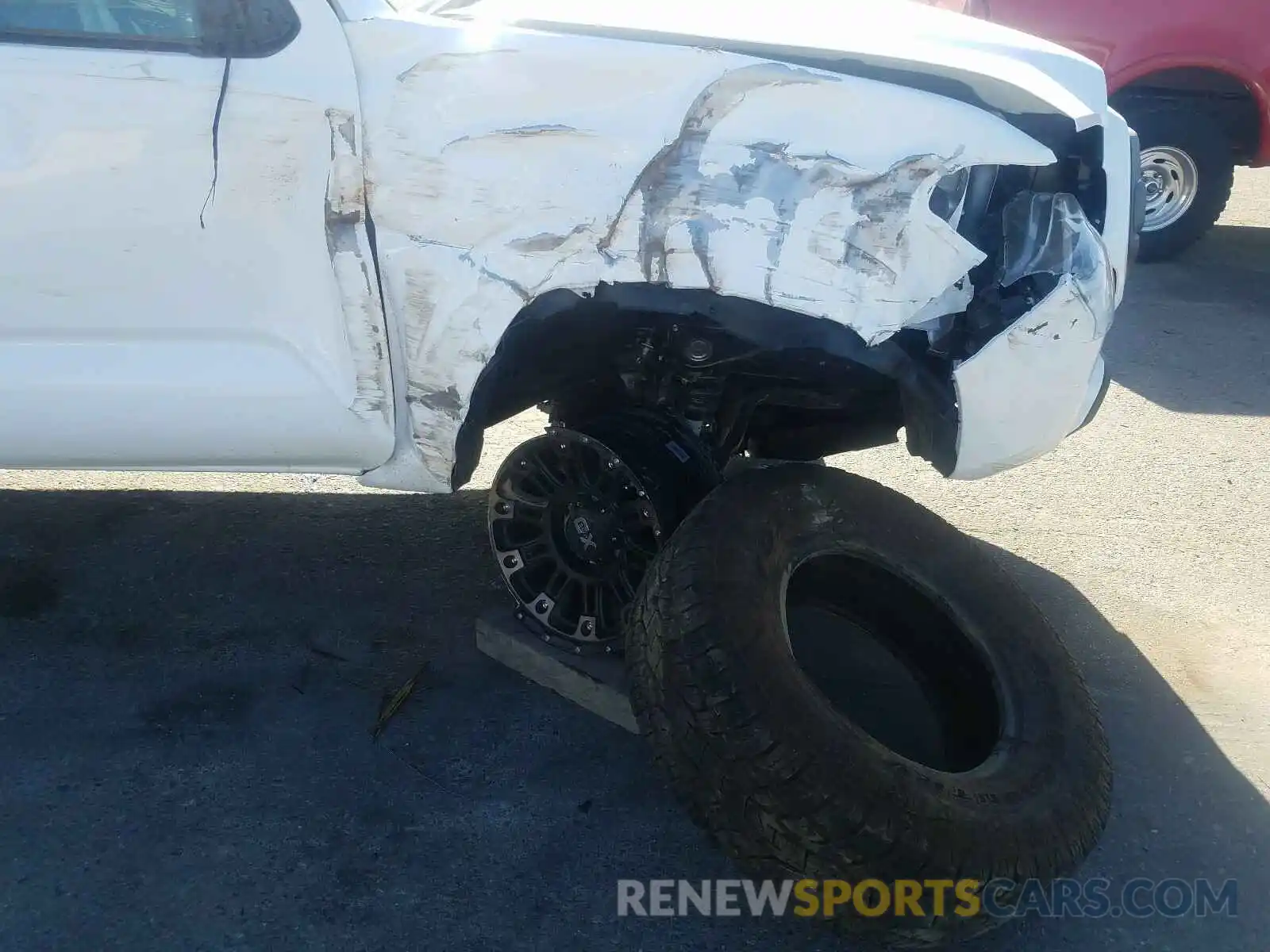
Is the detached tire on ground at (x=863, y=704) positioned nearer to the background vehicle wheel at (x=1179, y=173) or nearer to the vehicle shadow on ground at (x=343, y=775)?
the vehicle shadow on ground at (x=343, y=775)

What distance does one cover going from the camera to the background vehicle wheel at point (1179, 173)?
18.8ft

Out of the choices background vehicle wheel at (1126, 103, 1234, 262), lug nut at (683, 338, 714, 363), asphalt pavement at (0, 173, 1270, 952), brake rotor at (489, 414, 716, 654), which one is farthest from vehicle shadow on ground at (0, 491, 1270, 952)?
background vehicle wheel at (1126, 103, 1234, 262)

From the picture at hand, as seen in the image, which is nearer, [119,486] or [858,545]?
[858,545]

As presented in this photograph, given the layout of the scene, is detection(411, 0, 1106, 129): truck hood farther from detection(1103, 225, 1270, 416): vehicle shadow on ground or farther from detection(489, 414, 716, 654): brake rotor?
detection(1103, 225, 1270, 416): vehicle shadow on ground

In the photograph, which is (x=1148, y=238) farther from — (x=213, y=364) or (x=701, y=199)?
(x=213, y=364)

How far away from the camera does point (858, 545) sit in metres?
2.45

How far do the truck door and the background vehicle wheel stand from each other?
5.00 m

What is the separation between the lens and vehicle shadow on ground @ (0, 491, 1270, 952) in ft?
6.67

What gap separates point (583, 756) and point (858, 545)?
0.79 meters

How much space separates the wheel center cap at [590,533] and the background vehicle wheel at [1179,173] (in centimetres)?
447

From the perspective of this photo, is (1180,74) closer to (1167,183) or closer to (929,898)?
(1167,183)

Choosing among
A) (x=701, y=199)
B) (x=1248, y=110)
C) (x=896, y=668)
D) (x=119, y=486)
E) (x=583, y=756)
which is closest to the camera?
(x=701, y=199)

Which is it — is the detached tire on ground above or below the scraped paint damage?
below

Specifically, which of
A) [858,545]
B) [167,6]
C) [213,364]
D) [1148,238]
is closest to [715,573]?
[858,545]
